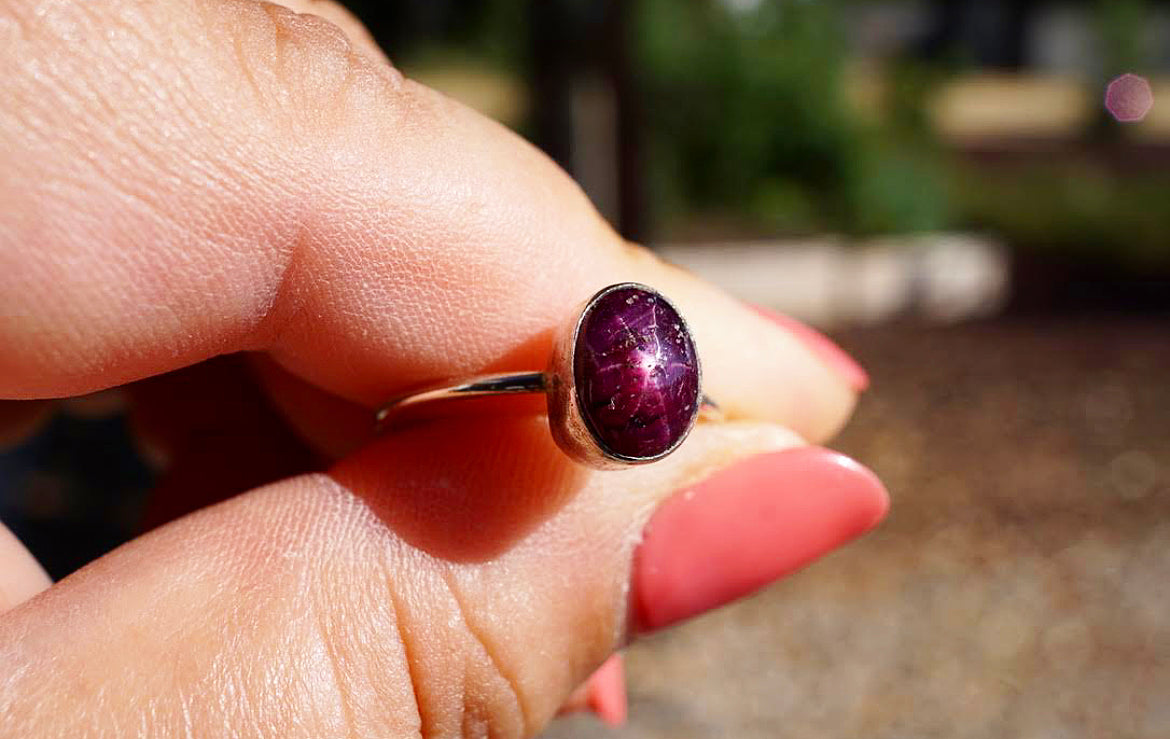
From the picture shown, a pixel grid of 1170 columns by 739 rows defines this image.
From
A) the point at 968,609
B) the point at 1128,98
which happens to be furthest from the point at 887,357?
the point at 1128,98

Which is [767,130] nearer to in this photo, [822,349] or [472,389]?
[822,349]

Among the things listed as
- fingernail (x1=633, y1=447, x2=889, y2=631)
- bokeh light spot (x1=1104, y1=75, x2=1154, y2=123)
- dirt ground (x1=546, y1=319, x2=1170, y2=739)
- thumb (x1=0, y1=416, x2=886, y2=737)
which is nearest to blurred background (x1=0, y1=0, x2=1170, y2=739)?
dirt ground (x1=546, y1=319, x2=1170, y2=739)

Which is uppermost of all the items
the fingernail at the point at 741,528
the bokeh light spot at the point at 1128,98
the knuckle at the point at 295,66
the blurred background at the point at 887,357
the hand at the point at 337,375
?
the knuckle at the point at 295,66

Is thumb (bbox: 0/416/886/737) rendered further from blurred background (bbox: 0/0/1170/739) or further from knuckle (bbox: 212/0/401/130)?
blurred background (bbox: 0/0/1170/739)

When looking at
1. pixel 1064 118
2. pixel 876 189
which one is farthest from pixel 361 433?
pixel 1064 118

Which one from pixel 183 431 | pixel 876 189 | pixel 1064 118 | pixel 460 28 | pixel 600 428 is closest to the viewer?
pixel 600 428

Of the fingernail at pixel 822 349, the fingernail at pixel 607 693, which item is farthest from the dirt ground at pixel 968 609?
the fingernail at pixel 822 349

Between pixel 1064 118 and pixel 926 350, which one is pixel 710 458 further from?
pixel 1064 118

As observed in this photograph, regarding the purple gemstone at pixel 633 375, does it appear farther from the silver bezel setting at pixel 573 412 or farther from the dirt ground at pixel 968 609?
the dirt ground at pixel 968 609
